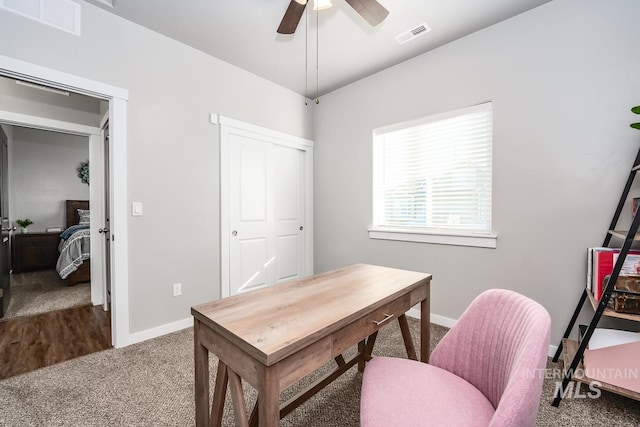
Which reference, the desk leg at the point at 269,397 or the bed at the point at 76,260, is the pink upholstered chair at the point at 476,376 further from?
the bed at the point at 76,260

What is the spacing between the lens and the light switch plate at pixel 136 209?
94.4 inches

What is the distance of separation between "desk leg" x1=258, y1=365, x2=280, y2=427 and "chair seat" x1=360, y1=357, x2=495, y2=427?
1.02ft

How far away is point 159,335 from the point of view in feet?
8.31

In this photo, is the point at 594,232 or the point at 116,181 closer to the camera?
the point at 594,232

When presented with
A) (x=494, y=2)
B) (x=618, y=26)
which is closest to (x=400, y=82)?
(x=494, y=2)

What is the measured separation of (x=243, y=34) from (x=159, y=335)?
9.41 feet

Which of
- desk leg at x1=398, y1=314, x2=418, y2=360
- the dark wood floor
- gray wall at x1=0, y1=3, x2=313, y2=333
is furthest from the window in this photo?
the dark wood floor

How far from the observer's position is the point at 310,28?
7.97ft

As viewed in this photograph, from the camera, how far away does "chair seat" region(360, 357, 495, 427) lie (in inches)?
36.7

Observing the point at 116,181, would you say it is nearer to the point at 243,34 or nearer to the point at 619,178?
the point at 243,34

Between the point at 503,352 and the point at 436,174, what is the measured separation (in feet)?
6.73

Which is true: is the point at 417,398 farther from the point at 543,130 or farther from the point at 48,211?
the point at 48,211

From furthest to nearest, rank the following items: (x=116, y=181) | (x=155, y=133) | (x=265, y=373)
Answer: (x=155, y=133) < (x=116, y=181) < (x=265, y=373)

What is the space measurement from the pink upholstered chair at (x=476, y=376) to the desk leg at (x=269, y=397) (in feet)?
1.01
